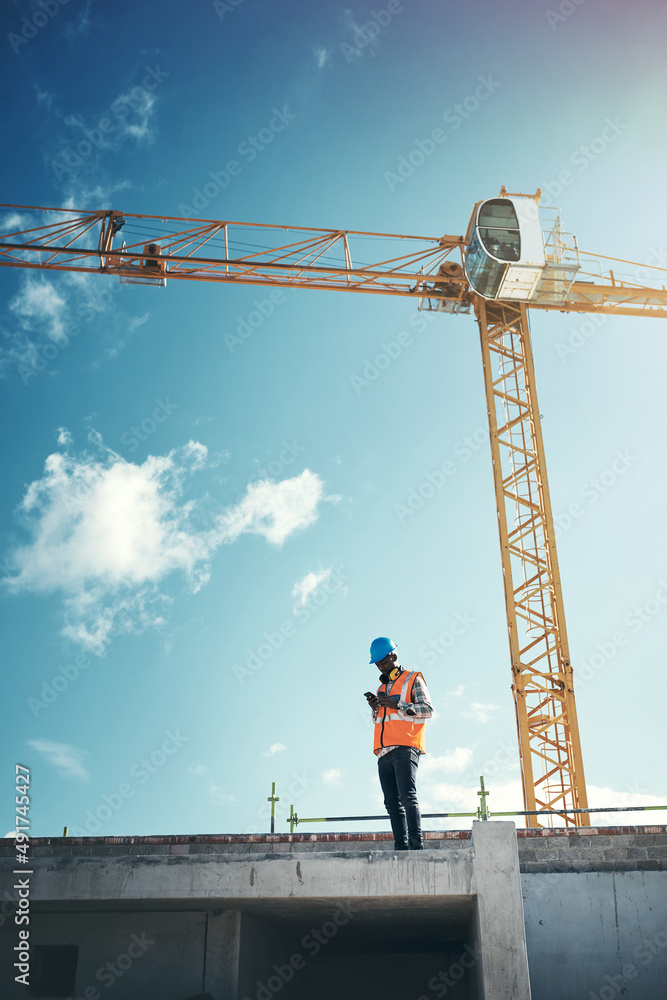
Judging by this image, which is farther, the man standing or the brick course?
the brick course

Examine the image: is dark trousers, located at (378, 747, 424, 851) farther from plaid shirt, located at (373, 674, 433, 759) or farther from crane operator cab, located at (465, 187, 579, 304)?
crane operator cab, located at (465, 187, 579, 304)

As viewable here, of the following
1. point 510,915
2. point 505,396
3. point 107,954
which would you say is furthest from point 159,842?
point 505,396

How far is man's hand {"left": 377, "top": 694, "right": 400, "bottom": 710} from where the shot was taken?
20.6ft

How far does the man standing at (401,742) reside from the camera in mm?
6195

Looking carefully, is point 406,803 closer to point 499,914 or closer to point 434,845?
point 499,914

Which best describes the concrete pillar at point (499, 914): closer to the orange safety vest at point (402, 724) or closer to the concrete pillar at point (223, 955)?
the orange safety vest at point (402, 724)

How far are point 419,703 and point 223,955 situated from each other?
248cm

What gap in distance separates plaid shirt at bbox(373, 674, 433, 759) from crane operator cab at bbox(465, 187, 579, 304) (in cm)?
1404

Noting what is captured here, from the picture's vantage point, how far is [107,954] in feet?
22.3

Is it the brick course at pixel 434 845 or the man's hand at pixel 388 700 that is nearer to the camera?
the man's hand at pixel 388 700

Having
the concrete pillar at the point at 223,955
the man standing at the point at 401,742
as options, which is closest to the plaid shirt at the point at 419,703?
the man standing at the point at 401,742

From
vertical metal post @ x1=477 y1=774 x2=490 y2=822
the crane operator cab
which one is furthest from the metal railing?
the crane operator cab

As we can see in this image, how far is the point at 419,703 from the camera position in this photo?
6223mm

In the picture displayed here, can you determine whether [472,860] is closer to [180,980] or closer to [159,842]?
[180,980]
